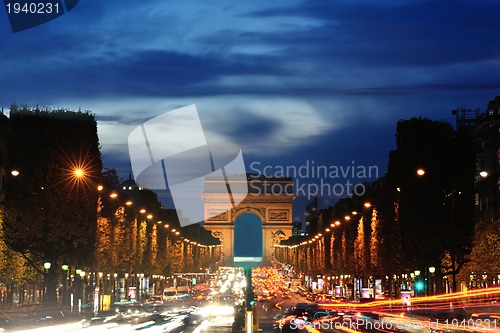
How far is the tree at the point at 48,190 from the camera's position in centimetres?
8262

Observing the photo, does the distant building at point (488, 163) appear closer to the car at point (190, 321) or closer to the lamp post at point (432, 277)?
the lamp post at point (432, 277)

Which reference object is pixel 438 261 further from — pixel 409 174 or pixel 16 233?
pixel 16 233

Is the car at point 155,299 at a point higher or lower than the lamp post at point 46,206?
lower

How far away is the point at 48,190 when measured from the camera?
83.2 m

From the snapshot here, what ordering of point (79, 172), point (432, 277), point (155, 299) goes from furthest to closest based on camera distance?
point (155, 299) < point (432, 277) < point (79, 172)

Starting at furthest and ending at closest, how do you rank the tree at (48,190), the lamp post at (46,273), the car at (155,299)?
the car at (155,299), the tree at (48,190), the lamp post at (46,273)

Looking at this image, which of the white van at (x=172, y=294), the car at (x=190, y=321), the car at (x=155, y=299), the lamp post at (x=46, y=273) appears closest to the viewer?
the car at (x=190, y=321)

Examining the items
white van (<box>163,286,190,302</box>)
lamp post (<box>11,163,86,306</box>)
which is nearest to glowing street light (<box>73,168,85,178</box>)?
lamp post (<box>11,163,86,306</box>)

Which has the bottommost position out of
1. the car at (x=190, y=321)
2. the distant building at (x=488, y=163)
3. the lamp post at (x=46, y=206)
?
the car at (x=190, y=321)

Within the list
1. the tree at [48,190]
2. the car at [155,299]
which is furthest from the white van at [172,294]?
the tree at [48,190]

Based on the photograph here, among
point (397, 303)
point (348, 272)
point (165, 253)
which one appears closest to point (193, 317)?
point (397, 303)

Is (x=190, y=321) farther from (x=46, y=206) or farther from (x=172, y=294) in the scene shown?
(x=172, y=294)

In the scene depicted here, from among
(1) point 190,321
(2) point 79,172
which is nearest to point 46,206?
(2) point 79,172

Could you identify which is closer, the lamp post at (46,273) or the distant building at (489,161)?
the lamp post at (46,273)
